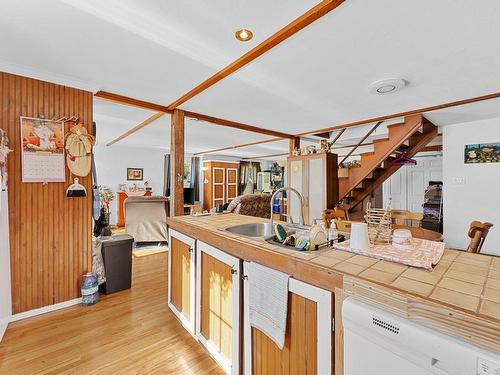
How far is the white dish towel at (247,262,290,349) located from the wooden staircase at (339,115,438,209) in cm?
341

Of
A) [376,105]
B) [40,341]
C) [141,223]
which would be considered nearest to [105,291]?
[40,341]

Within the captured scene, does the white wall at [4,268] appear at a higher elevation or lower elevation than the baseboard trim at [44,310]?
higher

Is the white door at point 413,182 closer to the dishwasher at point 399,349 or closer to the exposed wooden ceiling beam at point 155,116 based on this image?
the exposed wooden ceiling beam at point 155,116

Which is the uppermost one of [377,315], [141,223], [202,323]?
[377,315]

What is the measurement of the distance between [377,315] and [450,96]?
312cm

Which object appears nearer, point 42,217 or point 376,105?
point 42,217

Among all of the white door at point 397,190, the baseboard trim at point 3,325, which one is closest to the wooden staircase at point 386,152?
the white door at point 397,190

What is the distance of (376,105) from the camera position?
3.10m

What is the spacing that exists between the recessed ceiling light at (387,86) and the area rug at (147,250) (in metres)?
4.02

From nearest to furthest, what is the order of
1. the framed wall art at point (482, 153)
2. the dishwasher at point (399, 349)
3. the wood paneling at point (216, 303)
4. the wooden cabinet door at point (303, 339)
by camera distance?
1. the dishwasher at point (399, 349)
2. the wooden cabinet door at point (303, 339)
3. the wood paneling at point (216, 303)
4. the framed wall art at point (482, 153)

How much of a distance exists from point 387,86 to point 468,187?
312cm

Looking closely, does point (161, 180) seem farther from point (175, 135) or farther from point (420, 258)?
point (420, 258)

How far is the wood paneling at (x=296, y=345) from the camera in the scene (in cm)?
103

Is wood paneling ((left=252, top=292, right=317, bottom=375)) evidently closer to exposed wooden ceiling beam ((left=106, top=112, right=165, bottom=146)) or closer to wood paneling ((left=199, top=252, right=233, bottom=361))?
wood paneling ((left=199, top=252, right=233, bottom=361))
